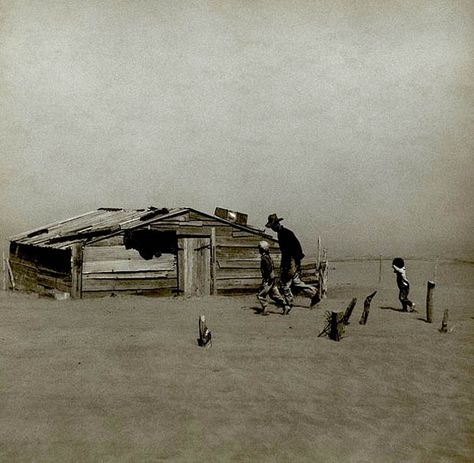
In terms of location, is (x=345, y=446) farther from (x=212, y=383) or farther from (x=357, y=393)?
(x=212, y=383)

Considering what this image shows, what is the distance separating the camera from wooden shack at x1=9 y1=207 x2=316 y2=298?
1662 cm

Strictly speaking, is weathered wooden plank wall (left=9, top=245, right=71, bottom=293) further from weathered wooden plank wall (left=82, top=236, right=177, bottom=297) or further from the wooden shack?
weathered wooden plank wall (left=82, top=236, right=177, bottom=297)

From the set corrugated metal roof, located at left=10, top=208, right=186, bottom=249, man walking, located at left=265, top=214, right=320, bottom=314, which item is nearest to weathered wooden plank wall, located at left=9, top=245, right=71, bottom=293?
corrugated metal roof, located at left=10, top=208, right=186, bottom=249

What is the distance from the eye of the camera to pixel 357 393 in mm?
6848

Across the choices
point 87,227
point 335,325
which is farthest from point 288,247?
point 87,227

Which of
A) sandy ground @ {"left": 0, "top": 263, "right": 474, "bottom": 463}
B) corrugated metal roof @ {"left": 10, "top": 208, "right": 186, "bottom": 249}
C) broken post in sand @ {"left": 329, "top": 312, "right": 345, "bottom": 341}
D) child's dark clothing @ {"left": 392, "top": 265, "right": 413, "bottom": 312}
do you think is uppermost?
corrugated metal roof @ {"left": 10, "top": 208, "right": 186, "bottom": 249}

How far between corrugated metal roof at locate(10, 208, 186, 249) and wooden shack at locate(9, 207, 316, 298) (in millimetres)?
53

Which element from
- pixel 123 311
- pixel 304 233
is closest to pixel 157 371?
pixel 123 311

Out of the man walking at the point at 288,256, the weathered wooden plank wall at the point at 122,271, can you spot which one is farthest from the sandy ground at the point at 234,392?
the weathered wooden plank wall at the point at 122,271

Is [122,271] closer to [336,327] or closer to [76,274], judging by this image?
[76,274]

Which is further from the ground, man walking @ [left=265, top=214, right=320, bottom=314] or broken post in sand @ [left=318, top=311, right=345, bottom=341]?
man walking @ [left=265, top=214, right=320, bottom=314]

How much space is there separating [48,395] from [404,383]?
4.95 m

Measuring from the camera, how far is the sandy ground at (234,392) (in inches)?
203

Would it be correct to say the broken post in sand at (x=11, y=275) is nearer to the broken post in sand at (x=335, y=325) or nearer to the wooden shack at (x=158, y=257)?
the wooden shack at (x=158, y=257)
